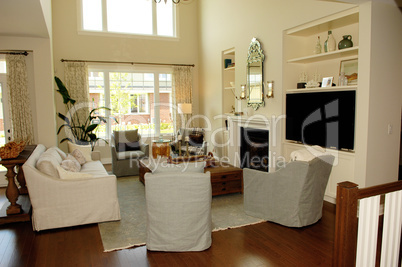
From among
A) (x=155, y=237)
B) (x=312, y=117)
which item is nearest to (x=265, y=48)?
(x=312, y=117)

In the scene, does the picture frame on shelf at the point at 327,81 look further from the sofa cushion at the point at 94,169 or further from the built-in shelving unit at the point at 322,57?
the sofa cushion at the point at 94,169

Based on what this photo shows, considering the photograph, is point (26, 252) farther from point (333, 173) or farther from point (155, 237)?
point (333, 173)

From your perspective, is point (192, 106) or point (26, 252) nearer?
point (26, 252)

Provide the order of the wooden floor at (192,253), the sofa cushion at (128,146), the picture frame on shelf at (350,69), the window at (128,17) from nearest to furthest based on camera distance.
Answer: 1. the wooden floor at (192,253)
2. the picture frame on shelf at (350,69)
3. the sofa cushion at (128,146)
4. the window at (128,17)

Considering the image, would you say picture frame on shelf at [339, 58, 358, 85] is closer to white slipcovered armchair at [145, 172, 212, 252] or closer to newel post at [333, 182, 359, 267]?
white slipcovered armchair at [145, 172, 212, 252]

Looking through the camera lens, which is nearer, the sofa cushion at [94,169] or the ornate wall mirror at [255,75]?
the sofa cushion at [94,169]

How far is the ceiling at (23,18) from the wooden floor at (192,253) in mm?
2730

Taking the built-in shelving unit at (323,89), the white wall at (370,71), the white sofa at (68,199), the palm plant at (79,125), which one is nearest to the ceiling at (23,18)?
the white wall at (370,71)

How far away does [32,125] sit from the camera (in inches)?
240

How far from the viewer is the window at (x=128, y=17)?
7641 mm

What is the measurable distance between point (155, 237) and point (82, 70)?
5558 mm

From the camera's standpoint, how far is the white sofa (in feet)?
12.0

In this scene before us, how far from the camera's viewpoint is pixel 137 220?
402 centimetres

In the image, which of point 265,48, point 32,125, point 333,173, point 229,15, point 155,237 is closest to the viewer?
point 155,237
